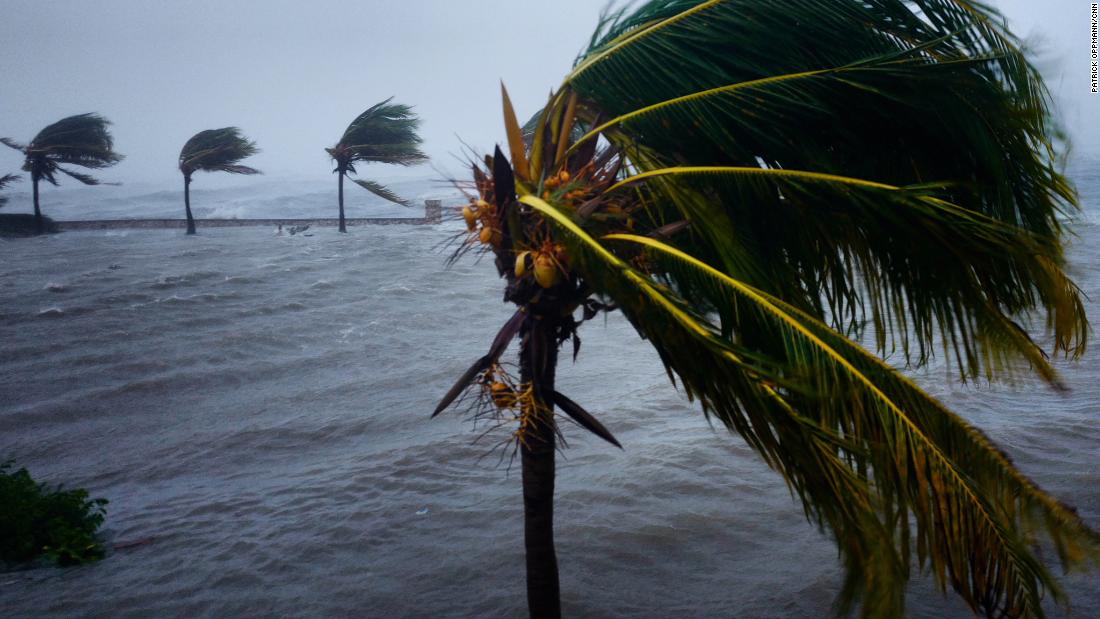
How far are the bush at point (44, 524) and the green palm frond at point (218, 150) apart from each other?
142 inches

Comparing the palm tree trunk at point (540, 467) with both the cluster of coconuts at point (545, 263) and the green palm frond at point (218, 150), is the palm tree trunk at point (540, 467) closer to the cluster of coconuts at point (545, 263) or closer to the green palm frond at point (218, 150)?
the cluster of coconuts at point (545, 263)

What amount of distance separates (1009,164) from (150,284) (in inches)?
258

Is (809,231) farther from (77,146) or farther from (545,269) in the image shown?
(77,146)

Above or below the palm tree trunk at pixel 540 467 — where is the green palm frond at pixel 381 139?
above

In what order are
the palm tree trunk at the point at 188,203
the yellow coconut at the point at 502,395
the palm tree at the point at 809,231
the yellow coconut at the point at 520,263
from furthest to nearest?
the palm tree trunk at the point at 188,203 < the yellow coconut at the point at 502,395 < the yellow coconut at the point at 520,263 < the palm tree at the point at 809,231

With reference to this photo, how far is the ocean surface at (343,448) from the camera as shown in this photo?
176 inches

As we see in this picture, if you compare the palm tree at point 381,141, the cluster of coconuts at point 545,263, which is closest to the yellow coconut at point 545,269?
the cluster of coconuts at point 545,263

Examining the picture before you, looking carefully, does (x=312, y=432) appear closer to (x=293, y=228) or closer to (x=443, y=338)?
(x=443, y=338)

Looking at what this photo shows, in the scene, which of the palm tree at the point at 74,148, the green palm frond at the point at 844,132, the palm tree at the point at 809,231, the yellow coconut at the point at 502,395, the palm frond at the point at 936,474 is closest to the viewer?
the palm frond at the point at 936,474

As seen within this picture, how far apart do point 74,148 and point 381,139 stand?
3.00 meters

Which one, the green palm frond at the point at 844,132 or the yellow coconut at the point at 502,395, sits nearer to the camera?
the green palm frond at the point at 844,132

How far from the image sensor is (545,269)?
2.67m

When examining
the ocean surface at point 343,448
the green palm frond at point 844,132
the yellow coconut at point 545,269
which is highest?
the green palm frond at point 844,132

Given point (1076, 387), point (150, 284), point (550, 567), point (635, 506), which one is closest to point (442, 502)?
point (635, 506)
